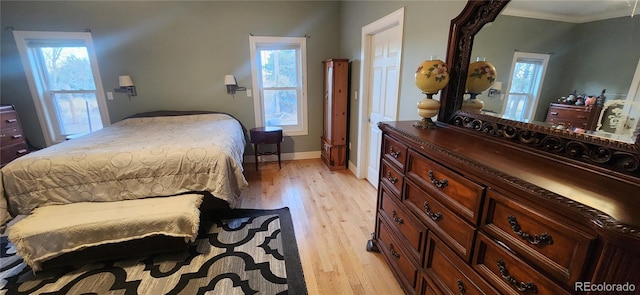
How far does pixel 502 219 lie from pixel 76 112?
509 cm

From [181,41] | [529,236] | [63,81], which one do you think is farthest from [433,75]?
[63,81]

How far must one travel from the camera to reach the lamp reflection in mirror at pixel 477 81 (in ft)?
4.47

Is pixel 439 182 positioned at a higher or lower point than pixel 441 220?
higher

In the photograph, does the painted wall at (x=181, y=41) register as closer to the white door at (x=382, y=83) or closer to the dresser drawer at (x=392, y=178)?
the white door at (x=382, y=83)

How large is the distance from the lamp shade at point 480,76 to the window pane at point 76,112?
4646 millimetres

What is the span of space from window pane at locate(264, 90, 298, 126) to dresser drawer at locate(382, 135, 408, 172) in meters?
2.68

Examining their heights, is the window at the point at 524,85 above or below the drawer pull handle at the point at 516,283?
above

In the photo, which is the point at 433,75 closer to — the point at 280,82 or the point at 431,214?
the point at 431,214

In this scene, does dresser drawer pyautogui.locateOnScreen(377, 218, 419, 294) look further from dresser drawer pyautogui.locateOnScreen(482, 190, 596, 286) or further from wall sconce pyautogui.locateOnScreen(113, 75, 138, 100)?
wall sconce pyautogui.locateOnScreen(113, 75, 138, 100)

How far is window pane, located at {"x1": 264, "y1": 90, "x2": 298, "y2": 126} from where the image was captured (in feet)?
13.2

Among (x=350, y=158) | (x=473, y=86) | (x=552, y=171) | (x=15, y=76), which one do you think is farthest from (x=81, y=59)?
(x=552, y=171)

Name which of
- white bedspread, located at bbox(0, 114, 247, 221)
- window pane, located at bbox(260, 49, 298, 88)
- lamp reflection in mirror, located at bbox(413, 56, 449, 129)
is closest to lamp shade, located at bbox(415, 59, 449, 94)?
lamp reflection in mirror, located at bbox(413, 56, 449, 129)

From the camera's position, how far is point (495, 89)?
4.36 feet

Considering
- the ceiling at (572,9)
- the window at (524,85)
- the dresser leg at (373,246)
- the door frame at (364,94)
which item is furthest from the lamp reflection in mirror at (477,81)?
the door frame at (364,94)
